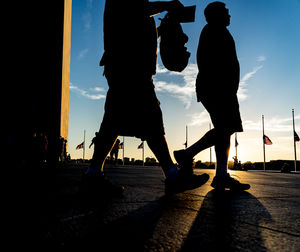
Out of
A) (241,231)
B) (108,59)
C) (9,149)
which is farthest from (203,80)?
(9,149)

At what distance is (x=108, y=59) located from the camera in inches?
80.4

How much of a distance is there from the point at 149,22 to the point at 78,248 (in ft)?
5.72

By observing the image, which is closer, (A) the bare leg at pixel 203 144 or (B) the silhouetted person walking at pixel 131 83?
(B) the silhouetted person walking at pixel 131 83

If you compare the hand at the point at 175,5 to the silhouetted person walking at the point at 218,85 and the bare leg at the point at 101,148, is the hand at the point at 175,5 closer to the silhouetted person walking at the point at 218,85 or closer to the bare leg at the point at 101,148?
the silhouetted person walking at the point at 218,85

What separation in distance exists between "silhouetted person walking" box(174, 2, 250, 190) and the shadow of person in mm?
1054

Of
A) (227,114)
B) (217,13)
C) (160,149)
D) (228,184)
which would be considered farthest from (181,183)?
(217,13)

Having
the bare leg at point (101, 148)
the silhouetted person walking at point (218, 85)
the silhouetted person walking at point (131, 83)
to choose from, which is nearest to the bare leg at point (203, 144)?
the silhouetted person walking at point (218, 85)

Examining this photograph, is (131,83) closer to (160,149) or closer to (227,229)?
(160,149)

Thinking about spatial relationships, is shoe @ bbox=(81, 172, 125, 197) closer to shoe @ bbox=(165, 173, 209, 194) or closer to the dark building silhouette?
shoe @ bbox=(165, 173, 209, 194)

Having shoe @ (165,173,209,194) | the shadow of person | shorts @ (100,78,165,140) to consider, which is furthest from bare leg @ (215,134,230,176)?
the shadow of person

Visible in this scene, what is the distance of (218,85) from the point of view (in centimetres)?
249

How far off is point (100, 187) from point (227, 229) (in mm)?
1105

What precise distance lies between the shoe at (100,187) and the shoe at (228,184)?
91 centimetres

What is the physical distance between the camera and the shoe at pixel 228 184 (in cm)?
231
